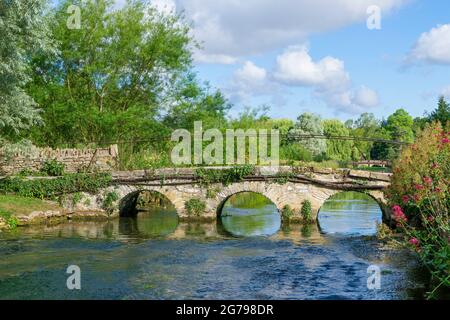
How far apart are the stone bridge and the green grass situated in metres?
1.12

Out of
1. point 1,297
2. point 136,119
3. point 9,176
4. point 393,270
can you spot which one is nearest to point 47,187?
point 9,176

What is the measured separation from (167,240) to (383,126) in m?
70.7

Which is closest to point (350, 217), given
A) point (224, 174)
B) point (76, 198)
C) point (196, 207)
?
point (224, 174)

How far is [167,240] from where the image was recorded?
17.4 m

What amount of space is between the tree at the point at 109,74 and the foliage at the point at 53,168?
4033 mm

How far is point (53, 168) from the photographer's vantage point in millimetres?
22406

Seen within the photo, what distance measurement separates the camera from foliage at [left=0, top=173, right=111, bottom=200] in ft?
70.7

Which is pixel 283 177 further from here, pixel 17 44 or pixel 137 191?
pixel 17 44

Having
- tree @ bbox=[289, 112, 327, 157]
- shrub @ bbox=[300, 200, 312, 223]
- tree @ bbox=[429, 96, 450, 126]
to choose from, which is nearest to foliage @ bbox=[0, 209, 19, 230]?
shrub @ bbox=[300, 200, 312, 223]

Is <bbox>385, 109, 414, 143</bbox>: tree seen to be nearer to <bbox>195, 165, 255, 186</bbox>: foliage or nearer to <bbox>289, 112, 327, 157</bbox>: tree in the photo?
<bbox>289, 112, 327, 157</bbox>: tree

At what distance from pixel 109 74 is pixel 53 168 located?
23.3 feet

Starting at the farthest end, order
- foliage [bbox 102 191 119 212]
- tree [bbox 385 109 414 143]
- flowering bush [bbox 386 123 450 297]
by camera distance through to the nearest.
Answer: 1. tree [bbox 385 109 414 143]
2. foliage [bbox 102 191 119 212]
3. flowering bush [bbox 386 123 450 297]
